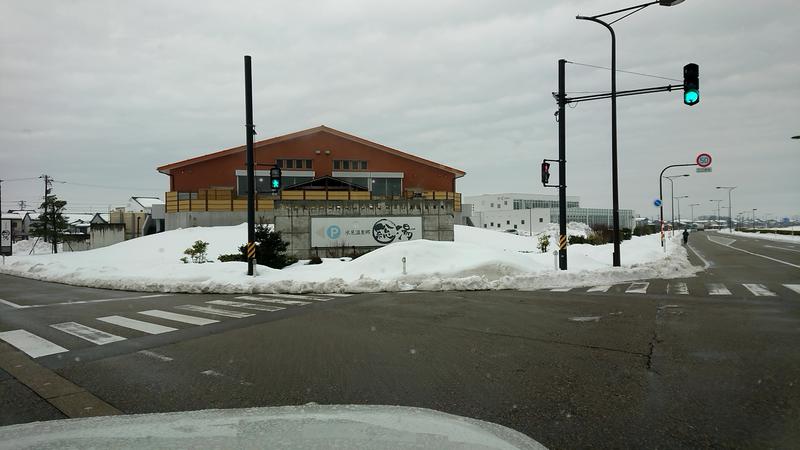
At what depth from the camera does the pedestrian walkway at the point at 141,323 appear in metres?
7.55

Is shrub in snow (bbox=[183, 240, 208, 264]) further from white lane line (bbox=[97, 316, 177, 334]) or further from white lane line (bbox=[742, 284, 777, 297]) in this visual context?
white lane line (bbox=[742, 284, 777, 297])

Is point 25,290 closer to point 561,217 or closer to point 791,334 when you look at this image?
point 561,217

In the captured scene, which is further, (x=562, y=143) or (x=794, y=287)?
(x=562, y=143)

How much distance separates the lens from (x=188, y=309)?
1111 centimetres

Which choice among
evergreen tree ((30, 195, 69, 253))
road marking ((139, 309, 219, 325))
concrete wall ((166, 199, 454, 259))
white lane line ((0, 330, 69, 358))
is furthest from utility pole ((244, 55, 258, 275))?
evergreen tree ((30, 195, 69, 253))

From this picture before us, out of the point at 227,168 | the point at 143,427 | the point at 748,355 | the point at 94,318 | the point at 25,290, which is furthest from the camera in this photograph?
the point at 227,168

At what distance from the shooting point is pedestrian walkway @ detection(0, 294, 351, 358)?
7555 millimetres

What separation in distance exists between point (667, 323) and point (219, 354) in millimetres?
7532

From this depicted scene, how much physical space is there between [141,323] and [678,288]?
46.3 feet

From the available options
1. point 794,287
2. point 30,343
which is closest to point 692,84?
point 794,287

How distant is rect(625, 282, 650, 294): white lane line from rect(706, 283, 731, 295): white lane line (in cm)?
162

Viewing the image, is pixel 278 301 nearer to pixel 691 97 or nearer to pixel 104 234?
pixel 691 97

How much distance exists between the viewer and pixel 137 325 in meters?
9.02

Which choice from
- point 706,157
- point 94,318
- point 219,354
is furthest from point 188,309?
point 706,157
